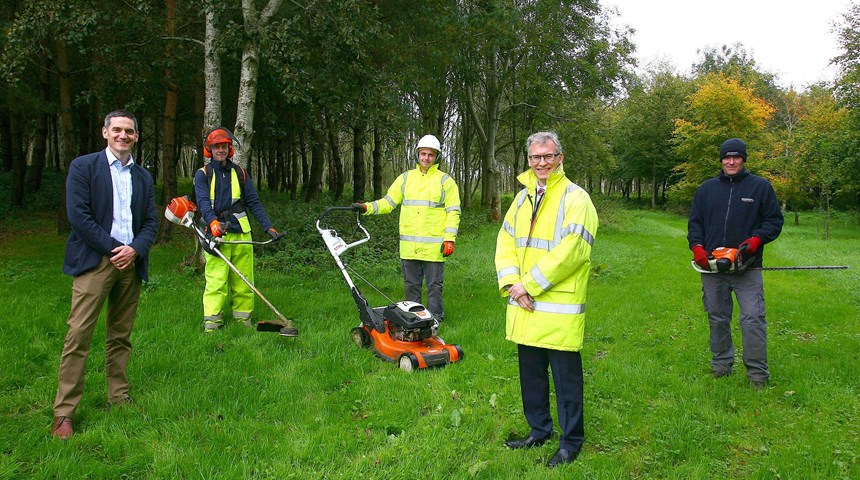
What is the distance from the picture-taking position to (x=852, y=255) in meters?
16.1

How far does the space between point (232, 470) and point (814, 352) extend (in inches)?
235

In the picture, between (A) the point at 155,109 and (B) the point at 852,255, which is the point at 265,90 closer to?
(A) the point at 155,109

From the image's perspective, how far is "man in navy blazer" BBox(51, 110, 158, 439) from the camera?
390 cm

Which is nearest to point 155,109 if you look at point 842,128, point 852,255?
point 852,255

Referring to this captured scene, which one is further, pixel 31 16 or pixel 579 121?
pixel 579 121

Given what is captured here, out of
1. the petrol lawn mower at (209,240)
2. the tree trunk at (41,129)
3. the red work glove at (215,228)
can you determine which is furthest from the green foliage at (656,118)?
the red work glove at (215,228)

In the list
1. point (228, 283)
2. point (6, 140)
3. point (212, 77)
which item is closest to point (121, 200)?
point (228, 283)

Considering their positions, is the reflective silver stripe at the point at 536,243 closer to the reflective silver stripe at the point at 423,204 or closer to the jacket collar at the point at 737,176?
the jacket collar at the point at 737,176

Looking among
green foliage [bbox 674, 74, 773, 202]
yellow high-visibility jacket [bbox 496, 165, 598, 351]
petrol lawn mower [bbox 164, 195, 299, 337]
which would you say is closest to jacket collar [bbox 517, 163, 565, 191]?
yellow high-visibility jacket [bbox 496, 165, 598, 351]

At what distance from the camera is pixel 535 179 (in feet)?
12.3

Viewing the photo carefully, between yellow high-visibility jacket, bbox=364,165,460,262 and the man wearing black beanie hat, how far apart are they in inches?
106

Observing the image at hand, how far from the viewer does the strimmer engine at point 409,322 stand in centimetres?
540

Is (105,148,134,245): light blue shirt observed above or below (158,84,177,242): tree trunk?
below

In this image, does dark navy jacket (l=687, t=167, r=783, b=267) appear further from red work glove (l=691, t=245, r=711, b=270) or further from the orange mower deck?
the orange mower deck
